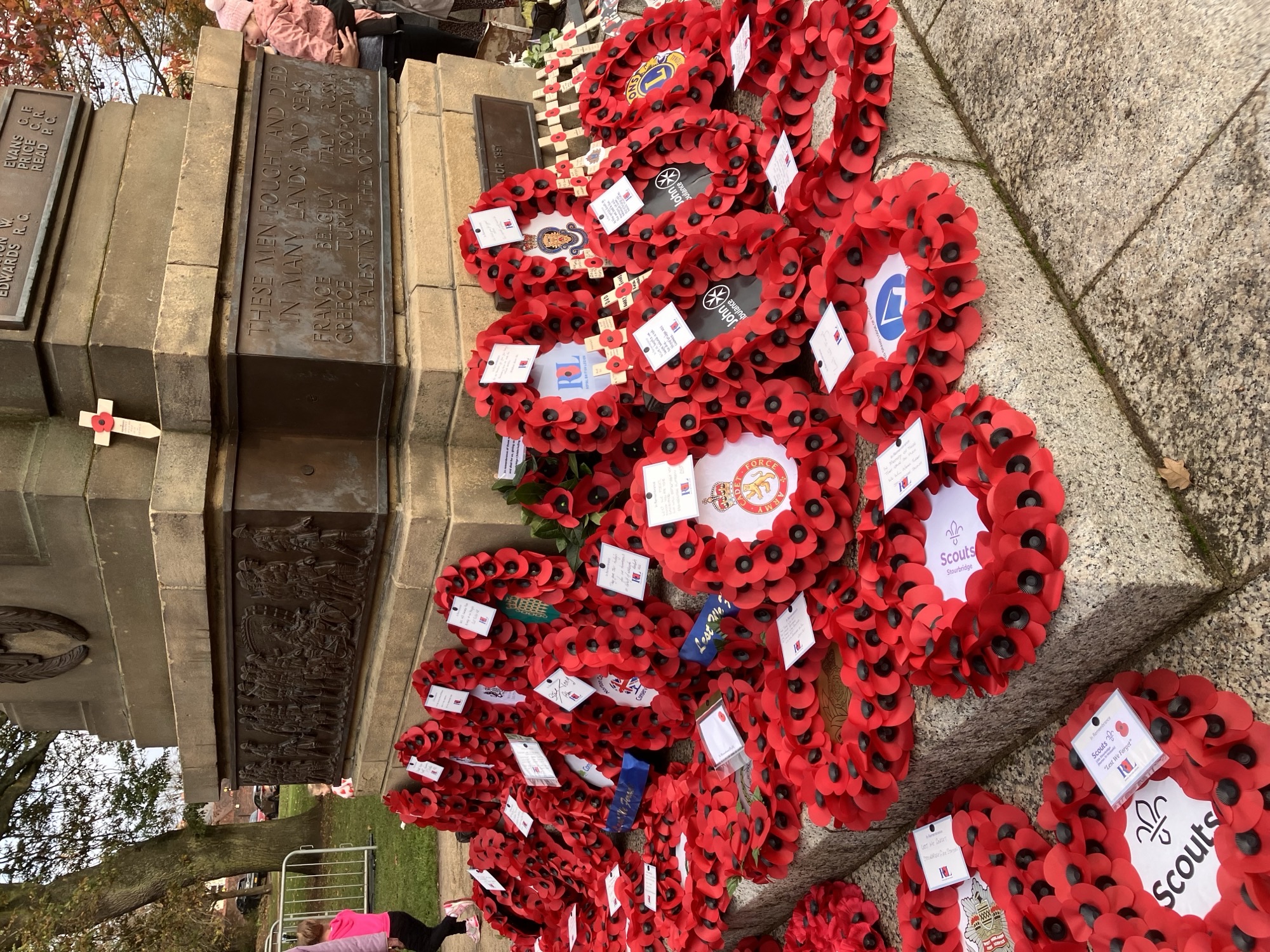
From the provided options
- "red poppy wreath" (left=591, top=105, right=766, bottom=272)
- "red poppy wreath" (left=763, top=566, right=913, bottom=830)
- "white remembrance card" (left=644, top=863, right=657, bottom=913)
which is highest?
"red poppy wreath" (left=591, top=105, right=766, bottom=272)

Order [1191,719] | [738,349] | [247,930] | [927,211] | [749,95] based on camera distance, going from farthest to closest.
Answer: [247,930] → [749,95] → [738,349] → [927,211] → [1191,719]

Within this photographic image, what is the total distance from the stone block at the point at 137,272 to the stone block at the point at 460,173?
134 cm

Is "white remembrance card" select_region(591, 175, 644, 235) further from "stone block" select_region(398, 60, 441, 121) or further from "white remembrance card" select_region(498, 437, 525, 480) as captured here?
"stone block" select_region(398, 60, 441, 121)

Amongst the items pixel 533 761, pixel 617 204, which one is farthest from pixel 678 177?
pixel 533 761

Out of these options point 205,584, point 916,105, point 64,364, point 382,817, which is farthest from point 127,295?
point 382,817

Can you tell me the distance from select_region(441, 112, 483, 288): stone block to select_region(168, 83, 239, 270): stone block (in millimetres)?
1054

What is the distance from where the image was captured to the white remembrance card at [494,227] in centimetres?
368

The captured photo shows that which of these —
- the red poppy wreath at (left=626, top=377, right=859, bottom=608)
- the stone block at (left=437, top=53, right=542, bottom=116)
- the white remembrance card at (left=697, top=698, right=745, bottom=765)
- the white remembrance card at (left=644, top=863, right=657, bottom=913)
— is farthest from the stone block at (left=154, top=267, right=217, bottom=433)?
the white remembrance card at (left=644, top=863, right=657, bottom=913)

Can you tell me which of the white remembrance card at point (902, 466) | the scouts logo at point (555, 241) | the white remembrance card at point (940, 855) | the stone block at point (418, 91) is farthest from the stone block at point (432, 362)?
the white remembrance card at point (940, 855)

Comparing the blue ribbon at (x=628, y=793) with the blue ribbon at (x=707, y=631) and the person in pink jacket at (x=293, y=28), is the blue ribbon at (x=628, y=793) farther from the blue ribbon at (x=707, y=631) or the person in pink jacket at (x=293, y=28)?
the person in pink jacket at (x=293, y=28)

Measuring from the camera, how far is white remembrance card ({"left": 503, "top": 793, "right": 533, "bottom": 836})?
4.96m

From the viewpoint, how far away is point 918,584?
2141mm

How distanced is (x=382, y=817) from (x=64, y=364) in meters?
9.21

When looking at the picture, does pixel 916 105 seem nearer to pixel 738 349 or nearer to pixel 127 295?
pixel 738 349
